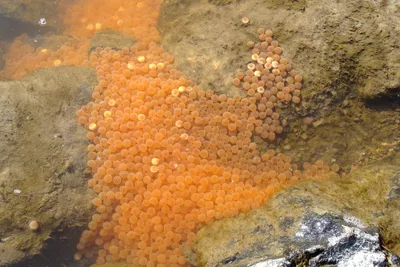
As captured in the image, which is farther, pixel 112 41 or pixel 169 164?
pixel 112 41

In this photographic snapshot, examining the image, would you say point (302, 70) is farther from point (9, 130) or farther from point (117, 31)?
point (9, 130)

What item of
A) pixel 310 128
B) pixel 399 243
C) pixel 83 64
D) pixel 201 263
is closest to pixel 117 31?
pixel 83 64

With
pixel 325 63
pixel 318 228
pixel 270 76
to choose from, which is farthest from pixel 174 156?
pixel 325 63

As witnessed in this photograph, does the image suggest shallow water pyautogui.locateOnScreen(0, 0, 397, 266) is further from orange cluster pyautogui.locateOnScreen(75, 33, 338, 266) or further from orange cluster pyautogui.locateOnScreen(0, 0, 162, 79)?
orange cluster pyautogui.locateOnScreen(0, 0, 162, 79)

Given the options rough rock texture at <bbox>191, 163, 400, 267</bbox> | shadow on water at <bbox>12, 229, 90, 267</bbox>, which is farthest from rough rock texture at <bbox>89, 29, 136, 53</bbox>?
rough rock texture at <bbox>191, 163, 400, 267</bbox>

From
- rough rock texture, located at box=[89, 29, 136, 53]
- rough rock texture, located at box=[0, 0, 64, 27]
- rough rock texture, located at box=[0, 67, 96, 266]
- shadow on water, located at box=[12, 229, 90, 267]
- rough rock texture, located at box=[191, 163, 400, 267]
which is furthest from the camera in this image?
rough rock texture, located at box=[0, 0, 64, 27]

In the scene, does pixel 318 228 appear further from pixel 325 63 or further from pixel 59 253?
pixel 59 253
